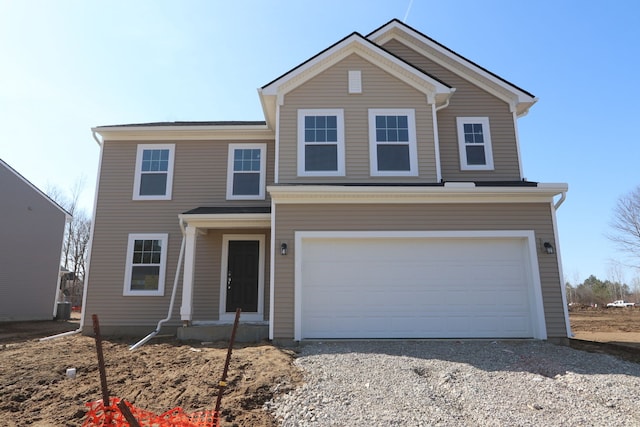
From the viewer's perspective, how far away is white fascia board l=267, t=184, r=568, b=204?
8.33 m

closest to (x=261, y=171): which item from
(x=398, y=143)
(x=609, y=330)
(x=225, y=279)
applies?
(x=225, y=279)

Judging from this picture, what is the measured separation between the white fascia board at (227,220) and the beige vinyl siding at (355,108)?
3.78 feet

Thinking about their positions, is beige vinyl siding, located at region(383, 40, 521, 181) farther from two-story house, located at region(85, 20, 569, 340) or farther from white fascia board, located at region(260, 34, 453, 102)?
white fascia board, located at region(260, 34, 453, 102)

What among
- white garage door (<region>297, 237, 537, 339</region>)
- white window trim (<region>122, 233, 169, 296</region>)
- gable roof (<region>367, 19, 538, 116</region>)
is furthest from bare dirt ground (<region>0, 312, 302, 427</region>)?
gable roof (<region>367, 19, 538, 116</region>)

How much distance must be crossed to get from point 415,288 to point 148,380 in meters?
5.22

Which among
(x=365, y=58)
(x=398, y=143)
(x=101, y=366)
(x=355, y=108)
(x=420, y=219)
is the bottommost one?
(x=101, y=366)

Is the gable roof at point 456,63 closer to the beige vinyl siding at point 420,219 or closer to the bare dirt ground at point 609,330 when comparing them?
the beige vinyl siding at point 420,219

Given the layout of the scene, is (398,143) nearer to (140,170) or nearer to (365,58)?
(365,58)

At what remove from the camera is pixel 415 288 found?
326 inches

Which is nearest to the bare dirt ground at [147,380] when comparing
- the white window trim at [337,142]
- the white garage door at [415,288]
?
the white garage door at [415,288]

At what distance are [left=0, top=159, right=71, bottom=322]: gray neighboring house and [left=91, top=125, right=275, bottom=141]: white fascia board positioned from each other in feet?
23.8

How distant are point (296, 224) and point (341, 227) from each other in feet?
3.14

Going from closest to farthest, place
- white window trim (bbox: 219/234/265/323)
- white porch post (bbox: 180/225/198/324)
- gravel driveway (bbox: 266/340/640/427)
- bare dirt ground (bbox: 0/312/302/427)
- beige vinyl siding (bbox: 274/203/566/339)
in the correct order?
gravel driveway (bbox: 266/340/640/427)
bare dirt ground (bbox: 0/312/302/427)
beige vinyl siding (bbox: 274/203/566/339)
white porch post (bbox: 180/225/198/324)
white window trim (bbox: 219/234/265/323)

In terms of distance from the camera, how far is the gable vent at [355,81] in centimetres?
1001
